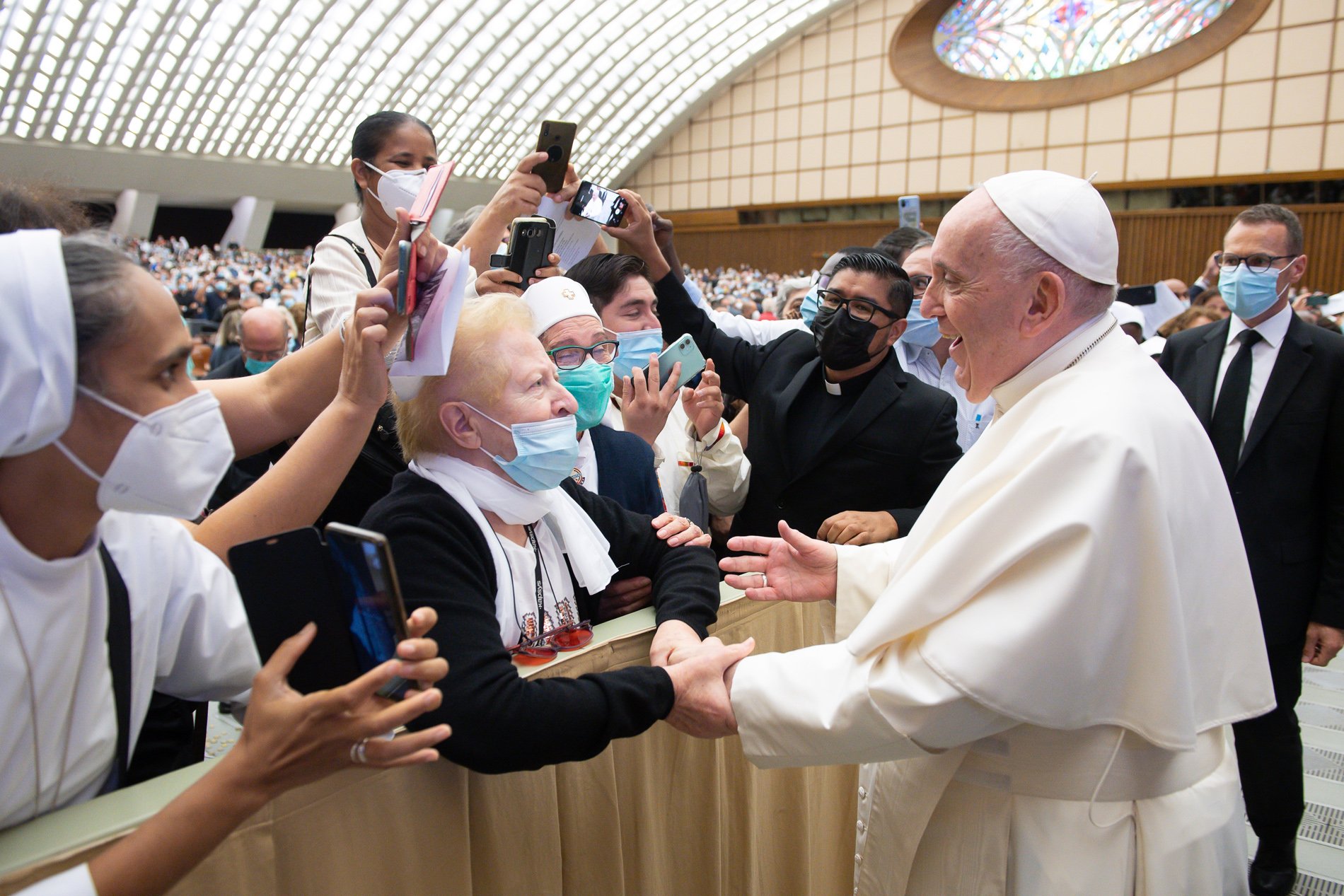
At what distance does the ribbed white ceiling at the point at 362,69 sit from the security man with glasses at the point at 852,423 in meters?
24.2

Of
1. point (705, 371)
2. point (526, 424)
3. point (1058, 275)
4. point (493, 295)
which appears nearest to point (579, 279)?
point (705, 371)

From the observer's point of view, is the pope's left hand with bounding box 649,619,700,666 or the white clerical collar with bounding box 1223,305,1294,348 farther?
the white clerical collar with bounding box 1223,305,1294,348

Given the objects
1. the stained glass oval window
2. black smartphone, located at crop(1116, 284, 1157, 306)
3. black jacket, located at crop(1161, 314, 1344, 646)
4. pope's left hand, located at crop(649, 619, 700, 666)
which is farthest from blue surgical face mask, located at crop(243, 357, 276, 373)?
the stained glass oval window

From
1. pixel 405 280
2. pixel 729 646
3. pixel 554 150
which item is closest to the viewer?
pixel 405 280

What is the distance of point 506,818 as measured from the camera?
5.15 feet

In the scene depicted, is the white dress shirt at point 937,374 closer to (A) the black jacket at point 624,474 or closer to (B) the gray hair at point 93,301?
(A) the black jacket at point 624,474

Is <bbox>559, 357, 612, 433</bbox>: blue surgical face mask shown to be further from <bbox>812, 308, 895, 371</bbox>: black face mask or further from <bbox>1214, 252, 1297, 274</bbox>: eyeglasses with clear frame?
<bbox>1214, 252, 1297, 274</bbox>: eyeglasses with clear frame

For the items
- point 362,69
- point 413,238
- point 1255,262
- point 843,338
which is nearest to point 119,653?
point 413,238

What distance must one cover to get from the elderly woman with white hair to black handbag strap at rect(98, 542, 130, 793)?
0.42m

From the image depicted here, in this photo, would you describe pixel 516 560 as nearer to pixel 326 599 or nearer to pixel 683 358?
pixel 326 599

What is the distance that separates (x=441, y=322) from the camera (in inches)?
60.7

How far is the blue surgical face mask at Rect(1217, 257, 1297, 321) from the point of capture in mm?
3375

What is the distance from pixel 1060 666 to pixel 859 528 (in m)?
1.06

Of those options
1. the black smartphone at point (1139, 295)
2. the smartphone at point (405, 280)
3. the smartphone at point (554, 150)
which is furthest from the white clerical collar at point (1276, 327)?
the black smartphone at point (1139, 295)
